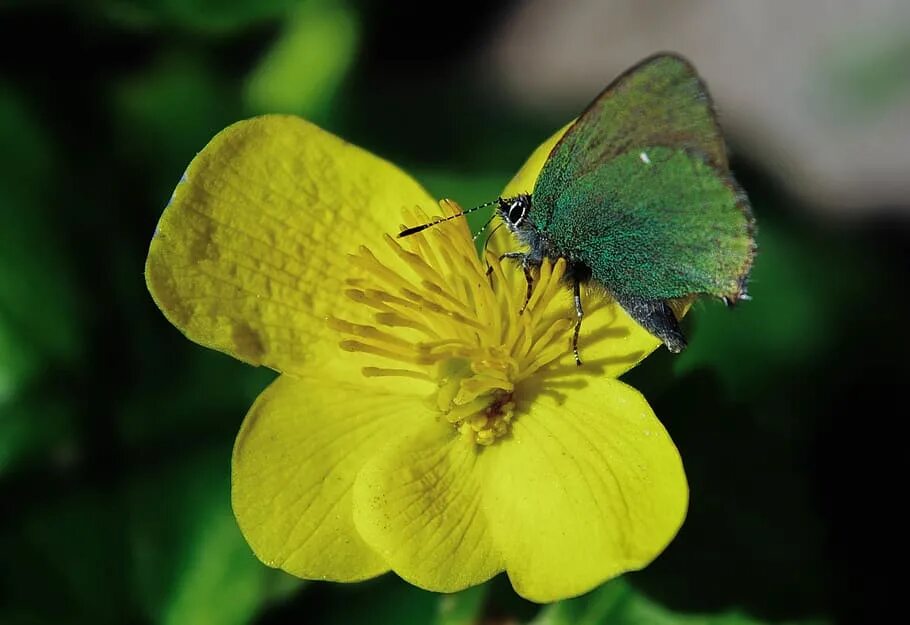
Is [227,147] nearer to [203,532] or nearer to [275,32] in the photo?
[203,532]

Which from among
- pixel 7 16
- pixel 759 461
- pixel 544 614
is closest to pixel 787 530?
pixel 759 461

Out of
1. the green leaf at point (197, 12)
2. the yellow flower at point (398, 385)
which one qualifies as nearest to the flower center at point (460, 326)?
the yellow flower at point (398, 385)

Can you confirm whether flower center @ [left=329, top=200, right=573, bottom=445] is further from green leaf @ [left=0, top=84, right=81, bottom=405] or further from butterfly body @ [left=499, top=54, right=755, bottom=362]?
green leaf @ [left=0, top=84, right=81, bottom=405]

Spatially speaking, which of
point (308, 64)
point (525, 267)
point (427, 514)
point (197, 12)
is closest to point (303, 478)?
point (427, 514)

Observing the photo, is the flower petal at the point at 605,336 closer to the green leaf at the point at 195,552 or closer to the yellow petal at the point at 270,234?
the yellow petal at the point at 270,234

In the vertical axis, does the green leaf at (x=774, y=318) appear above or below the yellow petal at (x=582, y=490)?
below

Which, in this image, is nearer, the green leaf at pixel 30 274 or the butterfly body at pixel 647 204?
the butterfly body at pixel 647 204

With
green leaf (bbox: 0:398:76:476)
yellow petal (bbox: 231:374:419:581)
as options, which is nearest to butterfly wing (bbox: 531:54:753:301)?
yellow petal (bbox: 231:374:419:581)
